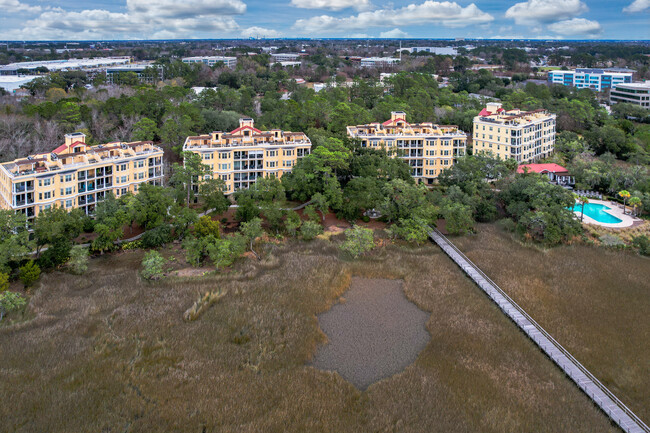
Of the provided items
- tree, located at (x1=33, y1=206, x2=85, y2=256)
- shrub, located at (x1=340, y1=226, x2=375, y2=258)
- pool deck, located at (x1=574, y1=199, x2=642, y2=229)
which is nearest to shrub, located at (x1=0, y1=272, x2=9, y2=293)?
tree, located at (x1=33, y1=206, x2=85, y2=256)

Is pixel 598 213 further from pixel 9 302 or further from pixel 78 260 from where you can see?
pixel 9 302

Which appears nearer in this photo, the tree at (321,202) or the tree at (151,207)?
the tree at (151,207)

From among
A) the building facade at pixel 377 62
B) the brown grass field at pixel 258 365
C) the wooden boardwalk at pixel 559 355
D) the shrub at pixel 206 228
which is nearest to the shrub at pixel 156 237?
the shrub at pixel 206 228

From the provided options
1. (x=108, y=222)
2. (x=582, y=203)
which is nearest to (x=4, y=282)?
(x=108, y=222)

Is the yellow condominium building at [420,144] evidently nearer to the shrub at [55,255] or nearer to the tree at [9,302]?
the shrub at [55,255]

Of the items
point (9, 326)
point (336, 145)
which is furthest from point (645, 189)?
point (9, 326)

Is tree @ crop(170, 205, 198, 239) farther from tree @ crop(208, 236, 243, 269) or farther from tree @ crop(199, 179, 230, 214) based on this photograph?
tree @ crop(208, 236, 243, 269)
